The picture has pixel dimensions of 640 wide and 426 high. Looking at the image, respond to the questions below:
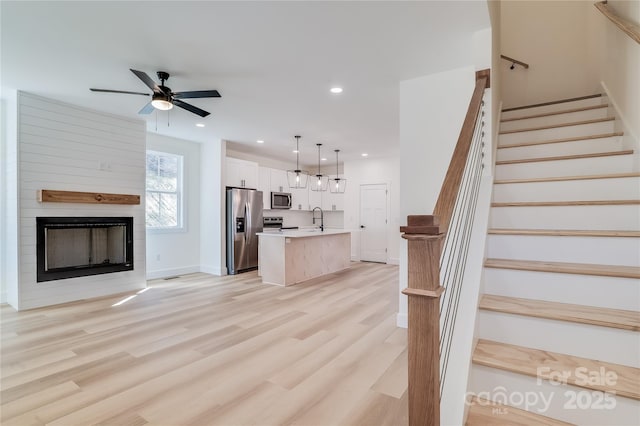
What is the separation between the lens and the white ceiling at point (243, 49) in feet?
7.30

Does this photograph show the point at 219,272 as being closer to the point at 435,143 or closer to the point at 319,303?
the point at 319,303

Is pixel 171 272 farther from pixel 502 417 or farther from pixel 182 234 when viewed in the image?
pixel 502 417

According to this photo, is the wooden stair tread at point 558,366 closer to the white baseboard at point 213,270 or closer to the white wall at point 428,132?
the white wall at point 428,132

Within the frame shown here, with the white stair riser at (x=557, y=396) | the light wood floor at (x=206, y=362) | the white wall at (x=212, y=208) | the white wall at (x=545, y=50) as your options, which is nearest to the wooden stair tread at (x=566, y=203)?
the white stair riser at (x=557, y=396)

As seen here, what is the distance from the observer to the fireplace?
12.9 feet

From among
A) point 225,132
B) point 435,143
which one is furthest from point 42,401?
point 225,132

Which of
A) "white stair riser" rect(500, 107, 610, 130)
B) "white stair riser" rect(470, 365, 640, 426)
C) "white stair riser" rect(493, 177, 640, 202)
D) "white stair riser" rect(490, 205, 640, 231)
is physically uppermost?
"white stair riser" rect(500, 107, 610, 130)

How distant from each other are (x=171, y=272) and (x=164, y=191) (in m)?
1.61

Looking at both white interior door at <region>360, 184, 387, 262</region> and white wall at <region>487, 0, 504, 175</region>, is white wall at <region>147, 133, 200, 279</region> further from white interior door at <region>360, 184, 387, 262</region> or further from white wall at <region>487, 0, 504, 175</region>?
white wall at <region>487, 0, 504, 175</region>

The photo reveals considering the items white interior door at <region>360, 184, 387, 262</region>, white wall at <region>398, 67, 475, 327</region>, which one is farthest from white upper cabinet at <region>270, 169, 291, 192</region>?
white wall at <region>398, 67, 475, 327</region>

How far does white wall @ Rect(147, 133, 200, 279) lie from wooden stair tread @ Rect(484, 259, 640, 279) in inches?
222

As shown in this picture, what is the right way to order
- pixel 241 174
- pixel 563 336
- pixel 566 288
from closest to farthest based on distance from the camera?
pixel 563 336 < pixel 566 288 < pixel 241 174

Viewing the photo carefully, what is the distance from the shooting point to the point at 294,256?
5.25 m

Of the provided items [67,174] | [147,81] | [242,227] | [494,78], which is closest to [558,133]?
[494,78]
